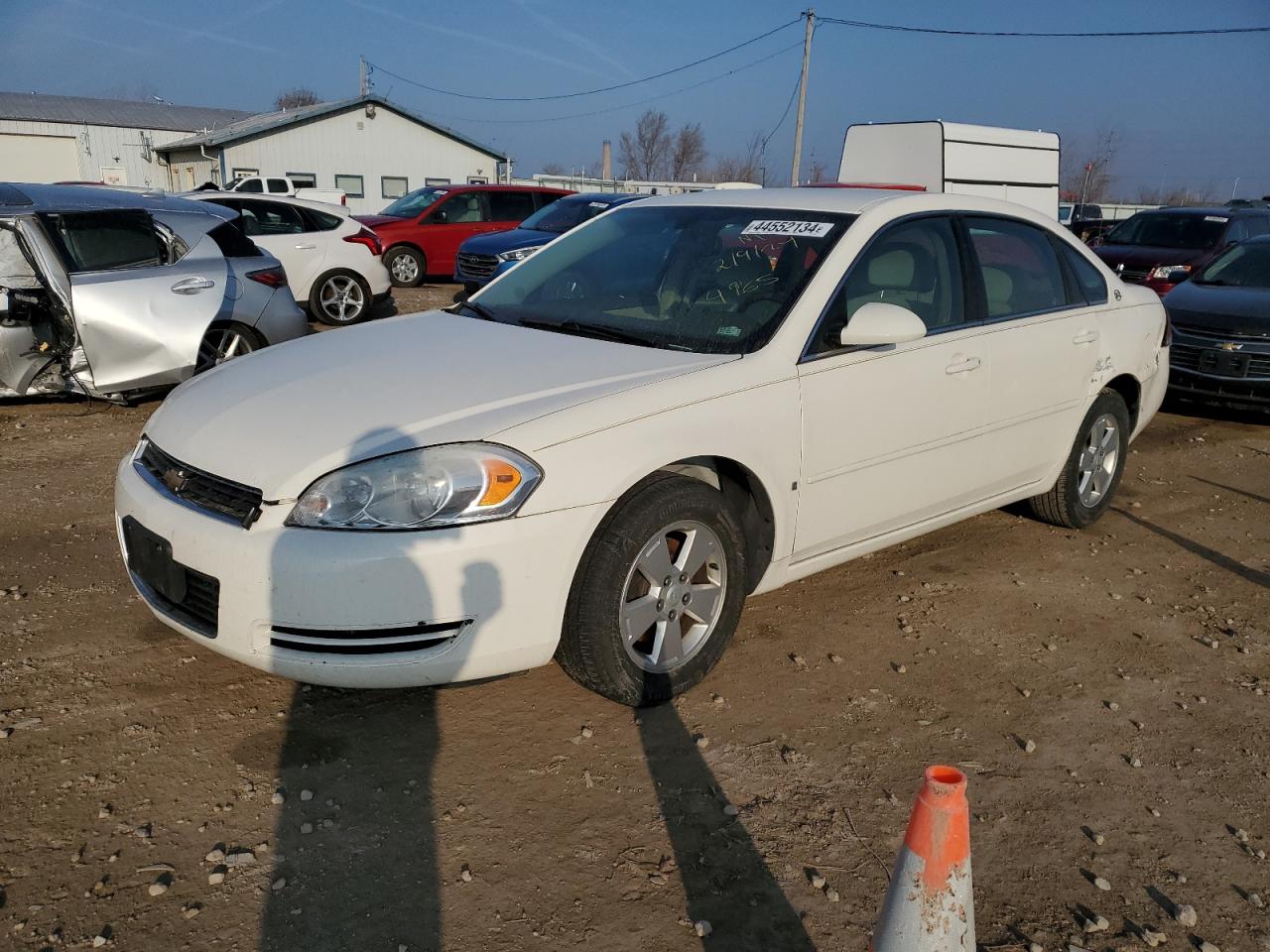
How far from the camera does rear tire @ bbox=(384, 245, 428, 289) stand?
639 inches

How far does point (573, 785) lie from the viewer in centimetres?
287

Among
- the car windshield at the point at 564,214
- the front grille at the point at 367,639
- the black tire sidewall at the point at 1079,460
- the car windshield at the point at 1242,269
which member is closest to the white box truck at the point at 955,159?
the car windshield at the point at 1242,269

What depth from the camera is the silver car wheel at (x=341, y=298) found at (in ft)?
36.9

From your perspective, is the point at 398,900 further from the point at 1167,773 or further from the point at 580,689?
the point at 1167,773

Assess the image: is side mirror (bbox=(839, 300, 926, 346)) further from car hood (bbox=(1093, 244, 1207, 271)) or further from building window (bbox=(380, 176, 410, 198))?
Result: building window (bbox=(380, 176, 410, 198))

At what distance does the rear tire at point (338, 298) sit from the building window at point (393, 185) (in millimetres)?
24965

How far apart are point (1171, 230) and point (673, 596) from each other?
39.4 feet

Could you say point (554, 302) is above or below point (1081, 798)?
above

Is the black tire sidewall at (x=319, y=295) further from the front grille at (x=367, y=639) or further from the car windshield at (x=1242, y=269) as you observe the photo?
the front grille at (x=367, y=639)

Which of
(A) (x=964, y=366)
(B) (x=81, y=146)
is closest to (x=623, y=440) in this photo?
(A) (x=964, y=366)

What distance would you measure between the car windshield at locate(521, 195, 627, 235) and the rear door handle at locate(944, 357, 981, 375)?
33.9 ft

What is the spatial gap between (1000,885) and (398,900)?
1.50m

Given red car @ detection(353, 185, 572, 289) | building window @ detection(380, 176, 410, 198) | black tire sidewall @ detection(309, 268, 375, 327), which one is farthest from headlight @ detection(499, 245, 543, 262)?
building window @ detection(380, 176, 410, 198)

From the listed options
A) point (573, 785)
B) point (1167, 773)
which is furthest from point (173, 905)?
point (1167, 773)
